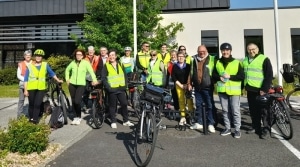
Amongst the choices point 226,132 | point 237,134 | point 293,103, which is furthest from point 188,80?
point 293,103

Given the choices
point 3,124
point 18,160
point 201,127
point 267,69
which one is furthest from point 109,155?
point 3,124

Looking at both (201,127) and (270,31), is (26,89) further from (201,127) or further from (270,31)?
(270,31)

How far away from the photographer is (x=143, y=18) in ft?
56.0

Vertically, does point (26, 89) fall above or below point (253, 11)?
below

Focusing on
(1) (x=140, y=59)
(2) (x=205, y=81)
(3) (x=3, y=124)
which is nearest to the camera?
(2) (x=205, y=81)

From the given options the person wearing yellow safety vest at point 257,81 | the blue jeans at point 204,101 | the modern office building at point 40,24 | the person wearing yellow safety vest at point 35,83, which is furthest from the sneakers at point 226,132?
the modern office building at point 40,24

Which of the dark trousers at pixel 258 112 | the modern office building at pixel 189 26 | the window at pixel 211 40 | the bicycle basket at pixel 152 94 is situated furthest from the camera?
the window at pixel 211 40

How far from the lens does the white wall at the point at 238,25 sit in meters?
17.8

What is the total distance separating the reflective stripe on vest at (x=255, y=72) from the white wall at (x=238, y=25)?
12678mm

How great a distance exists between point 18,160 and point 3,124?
3.34 meters

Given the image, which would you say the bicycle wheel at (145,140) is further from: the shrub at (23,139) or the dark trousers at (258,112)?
the dark trousers at (258,112)

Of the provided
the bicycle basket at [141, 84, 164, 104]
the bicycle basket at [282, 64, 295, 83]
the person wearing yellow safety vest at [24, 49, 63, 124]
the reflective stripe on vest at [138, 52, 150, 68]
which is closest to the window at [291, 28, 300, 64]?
the bicycle basket at [282, 64, 295, 83]

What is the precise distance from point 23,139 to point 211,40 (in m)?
15.3

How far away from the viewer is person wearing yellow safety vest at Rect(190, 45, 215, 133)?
6.24 metres
